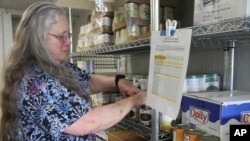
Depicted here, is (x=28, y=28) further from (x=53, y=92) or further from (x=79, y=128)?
(x=79, y=128)

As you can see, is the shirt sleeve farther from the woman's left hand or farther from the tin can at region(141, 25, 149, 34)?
the tin can at region(141, 25, 149, 34)

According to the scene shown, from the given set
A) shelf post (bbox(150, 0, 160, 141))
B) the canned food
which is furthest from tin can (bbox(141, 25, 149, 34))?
shelf post (bbox(150, 0, 160, 141))

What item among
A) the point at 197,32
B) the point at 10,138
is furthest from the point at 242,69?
the point at 10,138

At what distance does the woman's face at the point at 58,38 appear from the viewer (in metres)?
0.93

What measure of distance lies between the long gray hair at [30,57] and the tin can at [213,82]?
1.68 feet

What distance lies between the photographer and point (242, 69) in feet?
3.17

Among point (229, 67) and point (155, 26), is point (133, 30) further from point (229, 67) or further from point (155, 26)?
point (229, 67)

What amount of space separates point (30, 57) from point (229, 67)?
801 mm

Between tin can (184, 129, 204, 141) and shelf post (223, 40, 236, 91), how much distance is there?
0.32 metres

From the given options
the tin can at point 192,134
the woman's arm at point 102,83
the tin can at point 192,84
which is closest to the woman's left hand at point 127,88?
the woman's arm at point 102,83

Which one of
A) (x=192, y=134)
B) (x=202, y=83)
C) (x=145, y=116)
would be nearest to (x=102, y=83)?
(x=145, y=116)

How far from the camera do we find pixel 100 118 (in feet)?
2.73

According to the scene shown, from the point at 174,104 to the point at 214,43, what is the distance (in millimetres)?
394

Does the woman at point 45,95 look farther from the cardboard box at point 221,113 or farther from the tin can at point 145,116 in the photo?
the cardboard box at point 221,113
